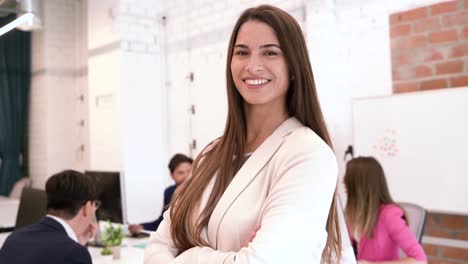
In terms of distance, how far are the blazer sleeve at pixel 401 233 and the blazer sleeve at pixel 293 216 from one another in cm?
131

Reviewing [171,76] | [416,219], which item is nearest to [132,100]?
[171,76]

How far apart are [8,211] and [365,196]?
13.7 feet

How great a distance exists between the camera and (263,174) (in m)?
1.06

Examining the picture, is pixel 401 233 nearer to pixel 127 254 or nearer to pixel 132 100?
pixel 127 254

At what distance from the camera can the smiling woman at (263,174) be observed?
96 centimetres

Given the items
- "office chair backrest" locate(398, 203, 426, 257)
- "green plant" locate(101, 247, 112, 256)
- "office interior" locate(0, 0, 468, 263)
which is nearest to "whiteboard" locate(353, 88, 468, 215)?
A: "office interior" locate(0, 0, 468, 263)

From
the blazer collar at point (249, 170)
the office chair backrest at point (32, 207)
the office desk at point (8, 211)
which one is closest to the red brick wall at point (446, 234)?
the blazer collar at point (249, 170)

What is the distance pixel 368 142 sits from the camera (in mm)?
3230

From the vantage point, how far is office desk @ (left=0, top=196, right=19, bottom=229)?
4.25 meters

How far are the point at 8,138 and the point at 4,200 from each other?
88 centimetres

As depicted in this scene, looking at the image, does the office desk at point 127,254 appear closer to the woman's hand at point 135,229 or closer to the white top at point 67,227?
the woman's hand at point 135,229

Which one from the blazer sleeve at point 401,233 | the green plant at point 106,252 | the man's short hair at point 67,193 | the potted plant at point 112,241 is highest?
the man's short hair at point 67,193

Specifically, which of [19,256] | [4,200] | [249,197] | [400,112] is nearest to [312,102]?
[249,197]

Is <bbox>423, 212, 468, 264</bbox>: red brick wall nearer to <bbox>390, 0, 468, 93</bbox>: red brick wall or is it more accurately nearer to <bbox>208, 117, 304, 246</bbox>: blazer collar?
<bbox>390, 0, 468, 93</bbox>: red brick wall
